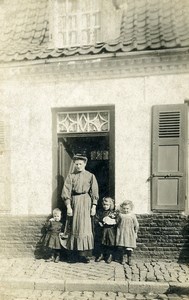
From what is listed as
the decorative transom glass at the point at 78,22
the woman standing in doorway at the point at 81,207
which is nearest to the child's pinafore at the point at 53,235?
the woman standing in doorway at the point at 81,207

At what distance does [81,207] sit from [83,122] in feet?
5.99

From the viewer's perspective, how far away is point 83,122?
6898 millimetres

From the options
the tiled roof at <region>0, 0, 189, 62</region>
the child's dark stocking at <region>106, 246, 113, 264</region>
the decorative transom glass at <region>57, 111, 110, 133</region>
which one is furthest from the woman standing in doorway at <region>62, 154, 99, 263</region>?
the tiled roof at <region>0, 0, 189, 62</region>

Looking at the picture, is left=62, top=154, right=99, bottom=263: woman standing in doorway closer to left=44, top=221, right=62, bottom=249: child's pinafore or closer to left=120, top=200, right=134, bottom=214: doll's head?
left=44, top=221, right=62, bottom=249: child's pinafore

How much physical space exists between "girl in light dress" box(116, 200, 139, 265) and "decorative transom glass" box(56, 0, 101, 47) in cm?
378

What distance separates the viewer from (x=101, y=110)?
672cm

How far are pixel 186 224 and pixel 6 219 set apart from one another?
12.3 ft

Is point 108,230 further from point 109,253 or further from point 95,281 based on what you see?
point 95,281

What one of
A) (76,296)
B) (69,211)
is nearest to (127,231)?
(69,211)

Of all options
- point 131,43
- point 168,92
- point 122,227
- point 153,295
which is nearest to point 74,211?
point 122,227

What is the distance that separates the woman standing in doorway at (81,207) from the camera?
6.23 metres

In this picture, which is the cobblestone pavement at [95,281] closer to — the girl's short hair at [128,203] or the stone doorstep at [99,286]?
the stone doorstep at [99,286]

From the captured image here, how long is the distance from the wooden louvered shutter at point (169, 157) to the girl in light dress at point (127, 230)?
1.66ft

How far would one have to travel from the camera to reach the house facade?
20.6ft
